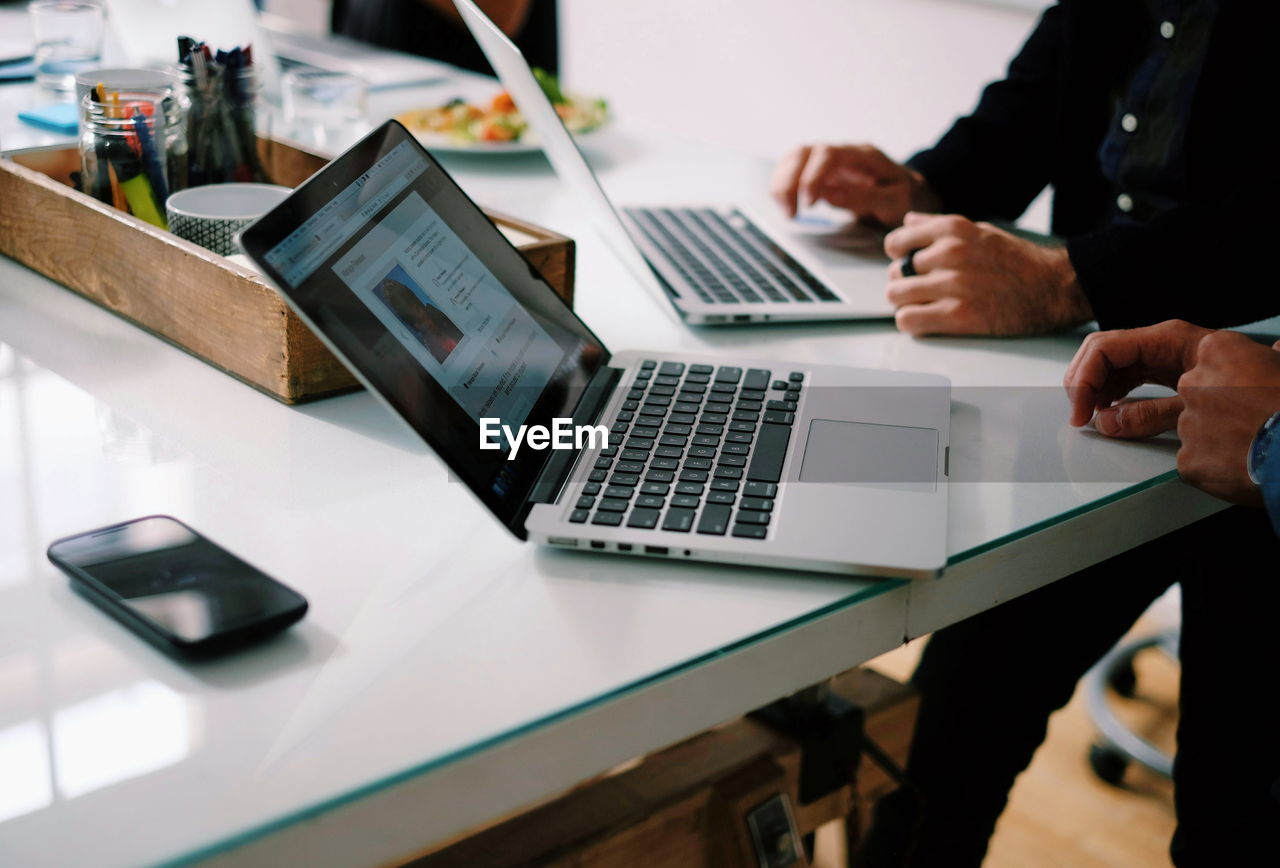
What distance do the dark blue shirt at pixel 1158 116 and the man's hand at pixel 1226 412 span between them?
45cm

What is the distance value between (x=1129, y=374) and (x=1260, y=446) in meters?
0.14

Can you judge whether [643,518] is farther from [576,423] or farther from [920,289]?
[920,289]

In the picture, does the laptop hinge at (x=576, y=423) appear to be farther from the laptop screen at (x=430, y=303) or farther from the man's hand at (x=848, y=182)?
the man's hand at (x=848, y=182)

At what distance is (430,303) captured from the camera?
70 centimetres

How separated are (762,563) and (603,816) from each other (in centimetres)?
47

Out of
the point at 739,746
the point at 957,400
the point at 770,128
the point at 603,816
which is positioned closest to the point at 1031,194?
the point at 957,400

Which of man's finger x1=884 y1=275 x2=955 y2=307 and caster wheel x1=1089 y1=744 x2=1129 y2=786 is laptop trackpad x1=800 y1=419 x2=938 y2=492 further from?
caster wheel x1=1089 y1=744 x2=1129 y2=786

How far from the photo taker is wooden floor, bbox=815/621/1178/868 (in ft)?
5.20

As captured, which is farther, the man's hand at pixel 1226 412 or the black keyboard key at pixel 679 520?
the man's hand at pixel 1226 412

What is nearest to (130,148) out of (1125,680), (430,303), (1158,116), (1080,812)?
(430,303)

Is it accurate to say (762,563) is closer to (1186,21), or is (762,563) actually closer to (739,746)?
(739,746)

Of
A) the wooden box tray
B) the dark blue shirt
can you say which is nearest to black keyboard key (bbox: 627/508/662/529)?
the wooden box tray

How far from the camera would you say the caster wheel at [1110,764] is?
5.65 feet

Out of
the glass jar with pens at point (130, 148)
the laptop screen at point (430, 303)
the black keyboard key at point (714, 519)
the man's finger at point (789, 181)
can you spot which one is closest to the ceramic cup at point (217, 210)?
the glass jar with pens at point (130, 148)
